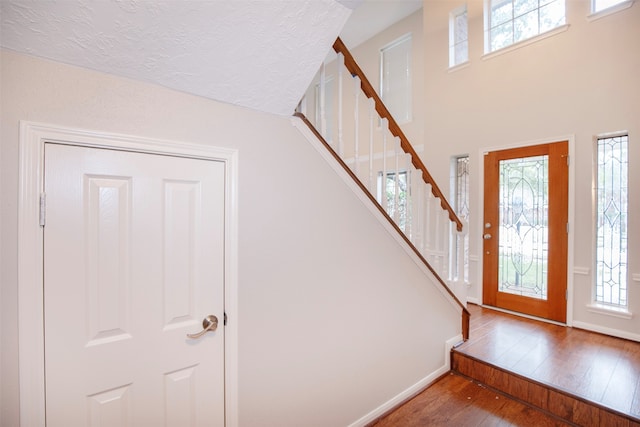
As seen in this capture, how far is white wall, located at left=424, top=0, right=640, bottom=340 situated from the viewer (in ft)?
9.14

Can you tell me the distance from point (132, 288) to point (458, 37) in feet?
15.6

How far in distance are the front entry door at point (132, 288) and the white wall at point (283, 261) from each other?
11cm

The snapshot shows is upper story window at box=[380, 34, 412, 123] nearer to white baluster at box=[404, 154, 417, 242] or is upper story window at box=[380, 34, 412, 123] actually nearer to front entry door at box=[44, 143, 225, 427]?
white baluster at box=[404, 154, 417, 242]

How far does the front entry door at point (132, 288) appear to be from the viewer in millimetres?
1065

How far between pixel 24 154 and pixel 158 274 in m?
0.60

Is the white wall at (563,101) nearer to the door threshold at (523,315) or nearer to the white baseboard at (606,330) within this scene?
the white baseboard at (606,330)

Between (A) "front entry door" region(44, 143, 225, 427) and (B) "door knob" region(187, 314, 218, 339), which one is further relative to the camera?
(B) "door knob" region(187, 314, 218, 339)

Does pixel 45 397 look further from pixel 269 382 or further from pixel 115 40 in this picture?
pixel 115 40

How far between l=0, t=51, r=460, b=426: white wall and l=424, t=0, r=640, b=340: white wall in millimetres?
2036

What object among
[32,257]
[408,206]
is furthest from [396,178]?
[32,257]

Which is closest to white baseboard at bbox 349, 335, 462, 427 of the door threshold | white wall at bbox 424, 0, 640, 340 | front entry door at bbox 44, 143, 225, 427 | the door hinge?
front entry door at bbox 44, 143, 225, 427

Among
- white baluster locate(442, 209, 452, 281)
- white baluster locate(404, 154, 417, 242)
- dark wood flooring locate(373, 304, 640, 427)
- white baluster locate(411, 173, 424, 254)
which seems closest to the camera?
dark wood flooring locate(373, 304, 640, 427)

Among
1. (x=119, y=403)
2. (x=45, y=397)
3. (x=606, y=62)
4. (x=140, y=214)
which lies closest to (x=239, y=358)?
(x=119, y=403)

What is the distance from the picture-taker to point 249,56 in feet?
4.15
